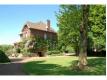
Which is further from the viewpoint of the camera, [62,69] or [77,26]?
[77,26]

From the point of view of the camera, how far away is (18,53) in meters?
26.3

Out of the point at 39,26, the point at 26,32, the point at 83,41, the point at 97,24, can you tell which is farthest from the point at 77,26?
the point at 83,41

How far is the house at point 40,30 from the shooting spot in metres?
27.0

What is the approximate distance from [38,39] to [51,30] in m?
1.79

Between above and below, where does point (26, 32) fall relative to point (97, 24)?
below

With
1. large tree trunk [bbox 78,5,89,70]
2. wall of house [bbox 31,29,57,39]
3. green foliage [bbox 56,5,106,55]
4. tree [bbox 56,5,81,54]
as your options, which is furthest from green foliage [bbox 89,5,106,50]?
large tree trunk [bbox 78,5,89,70]

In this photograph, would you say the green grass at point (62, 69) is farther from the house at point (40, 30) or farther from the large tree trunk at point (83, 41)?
the house at point (40, 30)

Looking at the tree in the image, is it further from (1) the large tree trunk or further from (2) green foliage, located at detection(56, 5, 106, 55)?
(1) the large tree trunk

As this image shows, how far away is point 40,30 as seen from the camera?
27953mm

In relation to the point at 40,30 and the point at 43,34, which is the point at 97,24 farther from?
the point at 40,30

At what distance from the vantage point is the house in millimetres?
27031

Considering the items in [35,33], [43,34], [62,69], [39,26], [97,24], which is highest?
[39,26]

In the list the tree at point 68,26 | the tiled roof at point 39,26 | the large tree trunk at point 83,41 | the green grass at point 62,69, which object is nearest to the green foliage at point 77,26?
the tree at point 68,26
